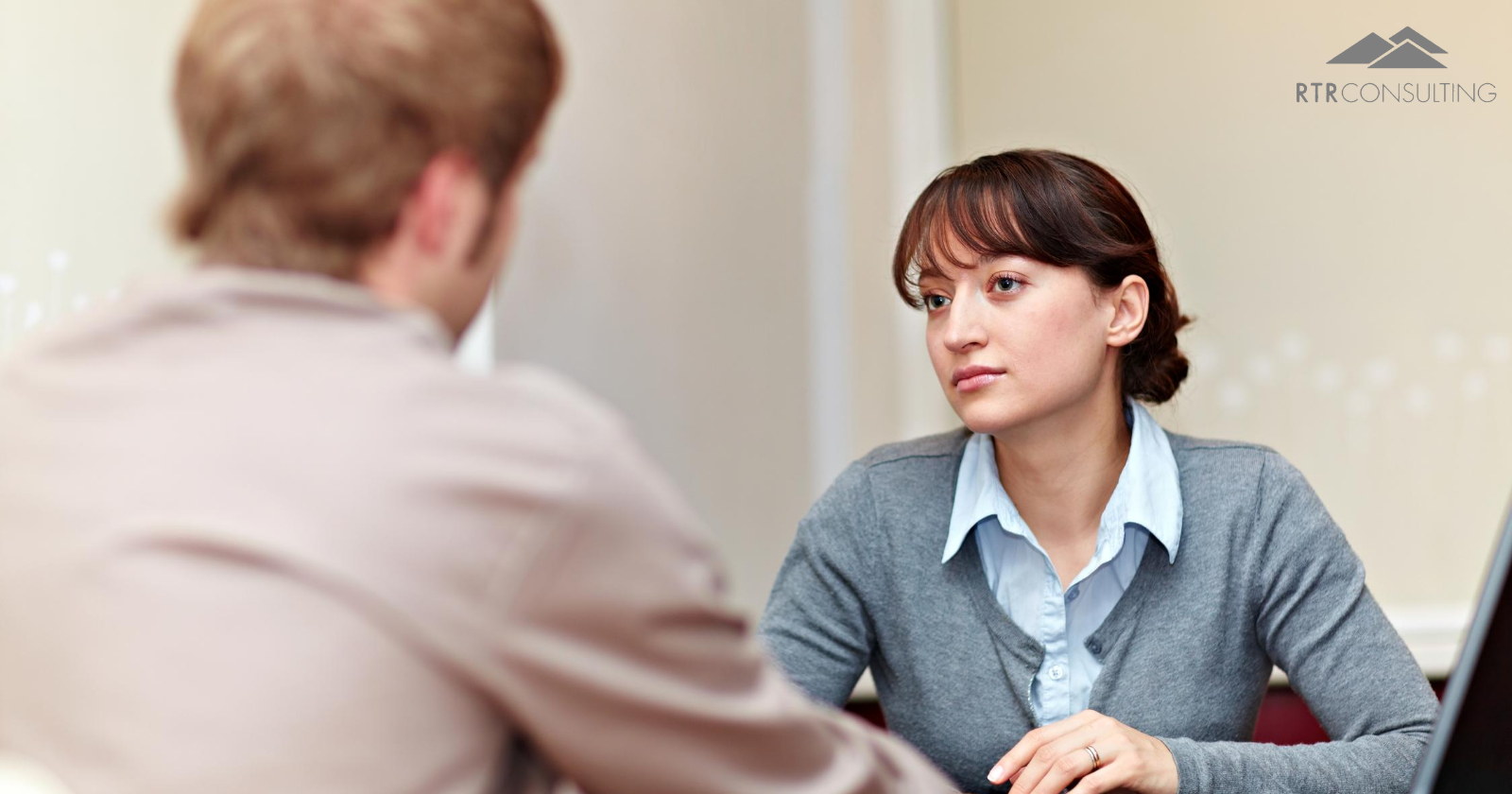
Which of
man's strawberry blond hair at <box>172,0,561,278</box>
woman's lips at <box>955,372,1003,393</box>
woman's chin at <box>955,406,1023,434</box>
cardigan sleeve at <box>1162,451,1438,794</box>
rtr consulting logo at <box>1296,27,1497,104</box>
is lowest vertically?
cardigan sleeve at <box>1162,451,1438,794</box>

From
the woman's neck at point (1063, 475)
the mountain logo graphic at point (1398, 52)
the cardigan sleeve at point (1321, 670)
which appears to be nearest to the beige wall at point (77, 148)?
the woman's neck at point (1063, 475)

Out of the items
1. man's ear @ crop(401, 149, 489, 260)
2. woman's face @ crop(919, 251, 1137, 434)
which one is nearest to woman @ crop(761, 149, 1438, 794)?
woman's face @ crop(919, 251, 1137, 434)

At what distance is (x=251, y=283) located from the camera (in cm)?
64

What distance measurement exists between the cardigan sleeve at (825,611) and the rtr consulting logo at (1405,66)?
1.30 metres

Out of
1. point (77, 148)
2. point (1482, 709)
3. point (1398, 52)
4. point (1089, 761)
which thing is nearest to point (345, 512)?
point (1482, 709)

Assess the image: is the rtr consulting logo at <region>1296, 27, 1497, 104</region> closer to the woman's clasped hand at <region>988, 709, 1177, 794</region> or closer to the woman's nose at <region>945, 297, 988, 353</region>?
the woman's nose at <region>945, 297, 988, 353</region>

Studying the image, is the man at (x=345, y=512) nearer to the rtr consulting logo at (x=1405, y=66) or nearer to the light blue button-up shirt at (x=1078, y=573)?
the light blue button-up shirt at (x=1078, y=573)

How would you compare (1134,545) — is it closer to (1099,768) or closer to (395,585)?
(1099,768)

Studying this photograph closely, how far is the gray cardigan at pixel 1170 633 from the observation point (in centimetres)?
130

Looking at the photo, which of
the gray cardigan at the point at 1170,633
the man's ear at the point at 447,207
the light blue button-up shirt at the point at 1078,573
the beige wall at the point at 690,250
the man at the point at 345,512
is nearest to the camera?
the man at the point at 345,512

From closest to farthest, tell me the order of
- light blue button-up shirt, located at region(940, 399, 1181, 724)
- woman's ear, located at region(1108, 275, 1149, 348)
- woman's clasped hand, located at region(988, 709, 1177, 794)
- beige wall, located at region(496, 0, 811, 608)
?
woman's clasped hand, located at region(988, 709, 1177, 794), light blue button-up shirt, located at region(940, 399, 1181, 724), woman's ear, located at region(1108, 275, 1149, 348), beige wall, located at region(496, 0, 811, 608)

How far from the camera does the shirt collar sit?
1.42m

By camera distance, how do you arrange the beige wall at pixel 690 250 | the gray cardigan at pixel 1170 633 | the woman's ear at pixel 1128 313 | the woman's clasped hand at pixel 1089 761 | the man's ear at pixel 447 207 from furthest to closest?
the beige wall at pixel 690 250
the woman's ear at pixel 1128 313
the gray cardigan at pixel 1170 633
the woman's clasped hand at pixel 1089 761
the man's ear at pixel 447 207

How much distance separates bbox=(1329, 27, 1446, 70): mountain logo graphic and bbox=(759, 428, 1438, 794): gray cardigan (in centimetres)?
102
